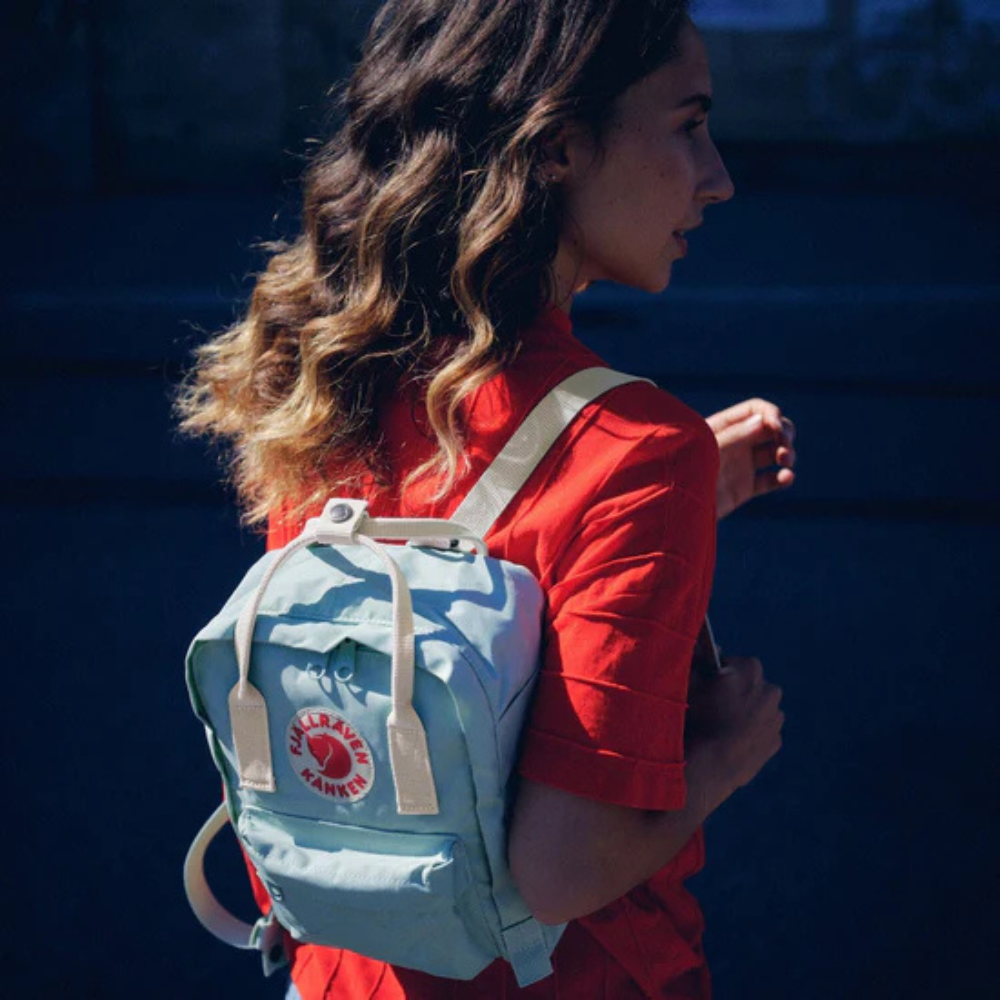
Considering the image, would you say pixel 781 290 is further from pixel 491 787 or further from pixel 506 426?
pixel 491 787

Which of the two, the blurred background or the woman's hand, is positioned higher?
the woman's hand

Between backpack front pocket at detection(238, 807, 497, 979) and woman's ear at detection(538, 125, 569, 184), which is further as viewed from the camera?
woman's ear at detection(538, 125, 569, 184)

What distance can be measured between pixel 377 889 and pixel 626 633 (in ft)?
1.08

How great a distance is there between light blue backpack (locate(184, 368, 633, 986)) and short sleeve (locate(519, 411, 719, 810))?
3cm

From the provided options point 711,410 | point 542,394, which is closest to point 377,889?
point 542,394

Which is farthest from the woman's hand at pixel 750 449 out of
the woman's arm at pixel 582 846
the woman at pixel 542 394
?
the woman's arm at pixel 582 846

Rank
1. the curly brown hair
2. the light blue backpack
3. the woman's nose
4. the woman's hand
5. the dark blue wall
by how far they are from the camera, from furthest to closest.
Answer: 1. the dark blue wall
2. the woman's hand
3. the woman's nose
4. the curly brown hair
5. the light blue backpack

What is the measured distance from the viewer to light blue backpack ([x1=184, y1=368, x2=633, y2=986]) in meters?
1.05

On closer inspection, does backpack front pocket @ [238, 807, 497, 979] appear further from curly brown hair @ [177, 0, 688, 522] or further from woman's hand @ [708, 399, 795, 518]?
woman's hand @ [708, 399, 795, 518]

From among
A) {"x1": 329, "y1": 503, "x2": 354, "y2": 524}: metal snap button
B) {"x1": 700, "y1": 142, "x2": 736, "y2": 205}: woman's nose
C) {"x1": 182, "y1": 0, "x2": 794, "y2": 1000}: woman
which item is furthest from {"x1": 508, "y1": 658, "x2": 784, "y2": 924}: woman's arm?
{"x1": 700, "y1": 142, "x2": 736, "y2": 205}: woman's nose

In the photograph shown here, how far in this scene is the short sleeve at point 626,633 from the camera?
42.0 inches

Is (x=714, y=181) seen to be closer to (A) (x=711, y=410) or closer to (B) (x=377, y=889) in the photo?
(B) (x=377, y=889)

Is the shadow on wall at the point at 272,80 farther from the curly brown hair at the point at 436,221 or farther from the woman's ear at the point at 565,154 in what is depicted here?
the woman's ear at the point at 565,154

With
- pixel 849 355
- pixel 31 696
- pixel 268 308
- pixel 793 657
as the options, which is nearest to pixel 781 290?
pixel 849 355
